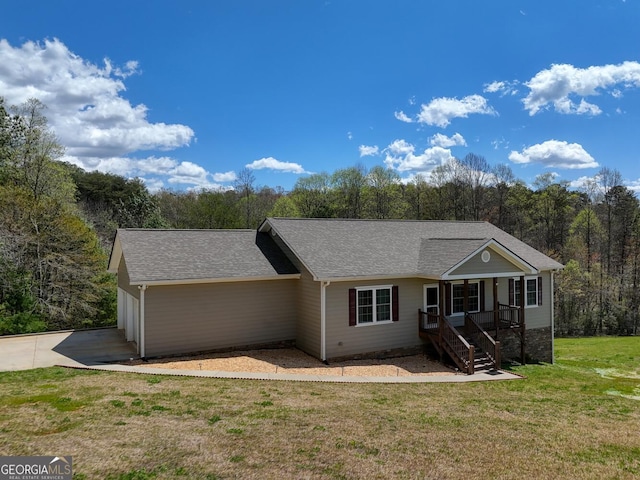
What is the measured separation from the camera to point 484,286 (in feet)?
59.5

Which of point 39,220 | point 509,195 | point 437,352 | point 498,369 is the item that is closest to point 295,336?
point 437,352

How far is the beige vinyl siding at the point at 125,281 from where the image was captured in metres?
15.4

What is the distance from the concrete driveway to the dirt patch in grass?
1438 mm

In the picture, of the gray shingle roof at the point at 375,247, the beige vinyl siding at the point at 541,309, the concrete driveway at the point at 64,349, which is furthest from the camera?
the beige vinyl siding at the point at 541,309

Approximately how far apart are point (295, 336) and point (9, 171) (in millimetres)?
22668

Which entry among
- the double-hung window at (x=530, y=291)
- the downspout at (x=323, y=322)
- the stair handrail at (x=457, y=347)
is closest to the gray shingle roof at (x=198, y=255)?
the downspout at (x=323, y=322)

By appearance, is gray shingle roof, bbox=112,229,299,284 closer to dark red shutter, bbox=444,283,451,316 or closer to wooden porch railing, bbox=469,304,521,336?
dark red shutter, bbox=444,283,451,316

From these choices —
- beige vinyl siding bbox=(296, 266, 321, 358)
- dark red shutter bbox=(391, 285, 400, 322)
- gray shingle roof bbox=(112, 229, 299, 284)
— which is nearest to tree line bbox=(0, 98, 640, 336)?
gray shingle roof bbox=(112, 229, 299, 284)

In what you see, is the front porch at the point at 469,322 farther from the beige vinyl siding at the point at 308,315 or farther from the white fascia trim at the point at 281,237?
the white fascia trim at the point at 281,237

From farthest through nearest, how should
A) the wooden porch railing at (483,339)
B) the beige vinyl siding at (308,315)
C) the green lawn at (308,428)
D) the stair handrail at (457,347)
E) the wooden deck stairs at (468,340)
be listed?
the wooden porch railing at (483,339), the beige vinyl siding at (308,315), the wooden deck stairs at (468,340), the stair handrail at (457,347), the green lawn at (308,428)

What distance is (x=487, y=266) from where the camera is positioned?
16.5 m

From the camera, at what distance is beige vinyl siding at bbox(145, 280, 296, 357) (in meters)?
14.2

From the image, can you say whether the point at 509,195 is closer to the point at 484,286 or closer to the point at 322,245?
the point at 484,286

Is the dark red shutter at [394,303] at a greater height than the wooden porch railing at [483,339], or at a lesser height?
greater
